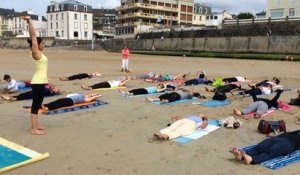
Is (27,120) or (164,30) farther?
(164,30)

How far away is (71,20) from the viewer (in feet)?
336

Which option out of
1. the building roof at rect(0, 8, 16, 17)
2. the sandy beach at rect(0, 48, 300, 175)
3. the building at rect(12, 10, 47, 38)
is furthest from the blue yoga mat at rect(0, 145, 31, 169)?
the building roof at rect(0, 8, 16, 17)

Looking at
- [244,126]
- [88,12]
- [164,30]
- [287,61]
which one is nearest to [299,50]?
[287,61]

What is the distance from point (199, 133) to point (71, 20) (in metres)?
100

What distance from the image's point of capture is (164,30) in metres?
64.5

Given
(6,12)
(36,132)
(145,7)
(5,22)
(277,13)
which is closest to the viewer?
(36,132)

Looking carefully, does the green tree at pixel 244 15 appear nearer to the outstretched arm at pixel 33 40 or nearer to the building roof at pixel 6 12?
the outstretched arm at pixel 33 40

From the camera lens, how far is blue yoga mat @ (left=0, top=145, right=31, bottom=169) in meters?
5.53

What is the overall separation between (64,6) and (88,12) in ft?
24.2

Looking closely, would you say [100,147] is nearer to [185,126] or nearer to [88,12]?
[185,126]

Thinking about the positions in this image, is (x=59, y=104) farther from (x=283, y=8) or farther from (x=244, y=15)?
(x=244, y=15)

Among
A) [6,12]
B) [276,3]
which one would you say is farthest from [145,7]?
[6,12]

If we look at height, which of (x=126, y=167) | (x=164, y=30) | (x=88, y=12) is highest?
(x=88, y=12)

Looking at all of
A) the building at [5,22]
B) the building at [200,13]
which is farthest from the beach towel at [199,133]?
the building at [5,22]
